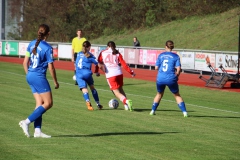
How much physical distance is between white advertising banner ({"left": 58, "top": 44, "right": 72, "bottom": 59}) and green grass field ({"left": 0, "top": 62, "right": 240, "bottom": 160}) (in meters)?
23.9

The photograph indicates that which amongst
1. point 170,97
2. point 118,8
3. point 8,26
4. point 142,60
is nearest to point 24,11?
point 8,26

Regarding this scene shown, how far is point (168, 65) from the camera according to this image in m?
15.5

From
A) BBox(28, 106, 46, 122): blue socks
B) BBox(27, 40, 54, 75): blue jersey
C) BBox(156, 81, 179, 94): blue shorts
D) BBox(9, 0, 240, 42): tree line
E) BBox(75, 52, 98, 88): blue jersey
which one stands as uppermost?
BBox(9, 0, 240, 42): tree line

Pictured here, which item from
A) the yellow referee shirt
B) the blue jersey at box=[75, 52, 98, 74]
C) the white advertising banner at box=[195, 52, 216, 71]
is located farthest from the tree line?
the blue jersey at box=[75, 52, 98, 74]

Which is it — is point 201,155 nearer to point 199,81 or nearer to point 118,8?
point 199,81

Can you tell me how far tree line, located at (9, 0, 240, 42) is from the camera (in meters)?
53.8

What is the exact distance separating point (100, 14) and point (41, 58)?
52350 mm

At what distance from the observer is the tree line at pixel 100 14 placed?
53.8 metres

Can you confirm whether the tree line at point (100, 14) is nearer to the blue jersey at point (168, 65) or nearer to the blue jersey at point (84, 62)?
the blue jersey at point (84, 62)

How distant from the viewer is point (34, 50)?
36.3ft

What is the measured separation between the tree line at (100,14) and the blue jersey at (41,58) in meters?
41.3

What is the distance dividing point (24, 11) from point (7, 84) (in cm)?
4676

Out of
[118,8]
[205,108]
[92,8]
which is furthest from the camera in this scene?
[92,8]

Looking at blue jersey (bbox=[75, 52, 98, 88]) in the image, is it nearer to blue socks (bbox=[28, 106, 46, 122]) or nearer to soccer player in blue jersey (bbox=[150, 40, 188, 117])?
soccer player in blue jersey (bbox=[150, 40, 188, 117])
